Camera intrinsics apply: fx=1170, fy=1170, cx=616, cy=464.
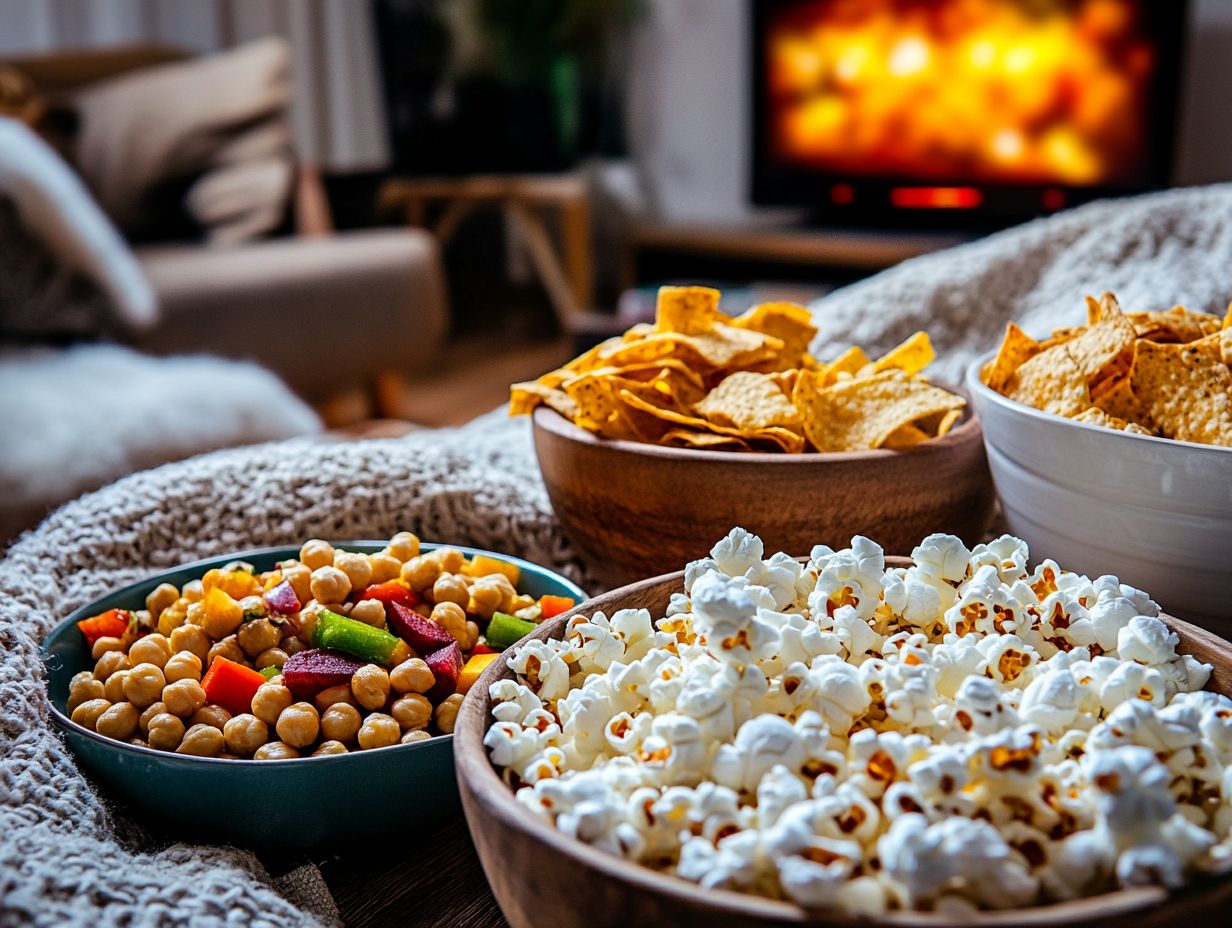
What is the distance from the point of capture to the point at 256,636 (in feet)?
2.32

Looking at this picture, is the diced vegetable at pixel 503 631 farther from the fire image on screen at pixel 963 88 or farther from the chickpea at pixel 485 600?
the fire image on screen at pixel 963 88

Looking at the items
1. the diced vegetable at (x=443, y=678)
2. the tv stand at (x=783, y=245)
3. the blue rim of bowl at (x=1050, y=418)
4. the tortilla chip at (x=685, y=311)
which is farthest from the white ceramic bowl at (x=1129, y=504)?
the tv stand at (x=783, y=245)

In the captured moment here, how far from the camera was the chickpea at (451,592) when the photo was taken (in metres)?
0.75

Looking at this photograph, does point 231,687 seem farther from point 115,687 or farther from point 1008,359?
point 1008,359

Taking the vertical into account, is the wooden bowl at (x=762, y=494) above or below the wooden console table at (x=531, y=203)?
above

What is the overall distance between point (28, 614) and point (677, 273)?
4041 mm

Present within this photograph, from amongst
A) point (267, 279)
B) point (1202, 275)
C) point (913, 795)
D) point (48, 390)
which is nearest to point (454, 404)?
point (267, 279)

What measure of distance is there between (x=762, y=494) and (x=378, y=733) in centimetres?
28

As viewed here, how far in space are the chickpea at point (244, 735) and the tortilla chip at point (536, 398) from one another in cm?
35

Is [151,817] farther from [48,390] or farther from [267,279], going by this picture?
[267,279]

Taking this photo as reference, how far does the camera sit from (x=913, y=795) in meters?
0.44

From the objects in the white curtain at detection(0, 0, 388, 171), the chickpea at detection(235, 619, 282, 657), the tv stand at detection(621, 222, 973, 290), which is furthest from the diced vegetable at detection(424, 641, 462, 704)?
A: the white curtain at detection(0, 0, 388, 171)

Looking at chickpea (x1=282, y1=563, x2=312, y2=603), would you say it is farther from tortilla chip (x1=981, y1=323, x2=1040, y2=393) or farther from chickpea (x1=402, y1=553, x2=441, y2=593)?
tortilla chip (x1=981, y1=323, x2=1040, y2=393)

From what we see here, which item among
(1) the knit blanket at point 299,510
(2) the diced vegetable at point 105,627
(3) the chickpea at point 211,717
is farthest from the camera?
(2) the diced vegetable at point 105,627
